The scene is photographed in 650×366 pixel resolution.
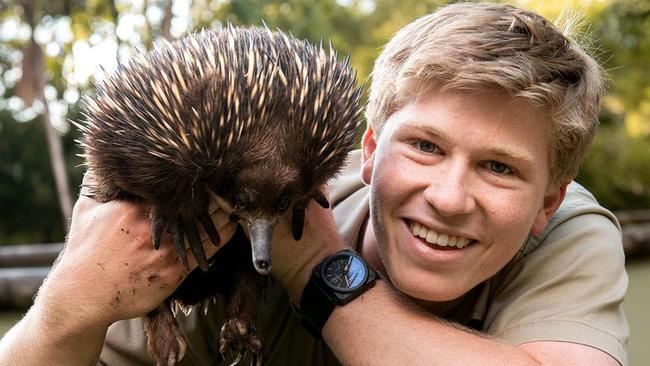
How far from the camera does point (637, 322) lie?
18.8 ft

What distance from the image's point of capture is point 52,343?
Result: 1711 mm

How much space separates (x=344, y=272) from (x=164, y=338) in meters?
0.44

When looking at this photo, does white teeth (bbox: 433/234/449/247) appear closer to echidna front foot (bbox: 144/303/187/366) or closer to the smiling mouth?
the smiling mouth

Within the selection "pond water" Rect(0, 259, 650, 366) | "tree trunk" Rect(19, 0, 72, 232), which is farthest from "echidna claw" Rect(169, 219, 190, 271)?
"tree trunk" Rect(19, 0, 72, 232)

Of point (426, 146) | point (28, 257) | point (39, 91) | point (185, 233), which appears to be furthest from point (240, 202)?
point (39, 91)

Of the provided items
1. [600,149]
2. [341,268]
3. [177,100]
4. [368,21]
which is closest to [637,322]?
[341,268]

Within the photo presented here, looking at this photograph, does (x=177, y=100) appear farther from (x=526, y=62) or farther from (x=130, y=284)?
(x=526, y=62)

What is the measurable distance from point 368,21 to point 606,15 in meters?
10.3

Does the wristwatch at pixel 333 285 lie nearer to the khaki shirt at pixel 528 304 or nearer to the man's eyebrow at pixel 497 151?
the khaki shirt at pixel 528 304

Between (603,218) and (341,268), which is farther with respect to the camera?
(603,218)

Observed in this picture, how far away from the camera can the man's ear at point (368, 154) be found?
1936 millimetres

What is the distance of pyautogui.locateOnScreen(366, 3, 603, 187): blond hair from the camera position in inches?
65.3

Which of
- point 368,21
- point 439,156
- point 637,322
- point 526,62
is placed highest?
point 526,62

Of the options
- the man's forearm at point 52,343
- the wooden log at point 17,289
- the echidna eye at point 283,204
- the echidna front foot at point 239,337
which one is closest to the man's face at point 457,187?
the echidna eye at point 283,204
